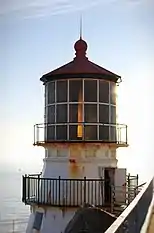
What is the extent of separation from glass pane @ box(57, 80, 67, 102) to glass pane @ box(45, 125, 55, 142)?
444mm

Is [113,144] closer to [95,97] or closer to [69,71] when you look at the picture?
[95,97]

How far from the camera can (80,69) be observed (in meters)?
7.29

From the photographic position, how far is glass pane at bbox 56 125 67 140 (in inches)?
284

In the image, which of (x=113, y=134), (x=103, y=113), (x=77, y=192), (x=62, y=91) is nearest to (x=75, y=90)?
(x=62, y=91)

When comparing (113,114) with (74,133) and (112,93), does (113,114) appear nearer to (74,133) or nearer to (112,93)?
(112,93)

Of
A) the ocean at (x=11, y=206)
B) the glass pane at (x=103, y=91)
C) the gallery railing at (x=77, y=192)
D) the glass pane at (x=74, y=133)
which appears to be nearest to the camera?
the gallery railing at (x=77, y=192)

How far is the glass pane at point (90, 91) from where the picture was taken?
720 cm

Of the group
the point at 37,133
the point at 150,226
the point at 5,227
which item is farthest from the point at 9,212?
the point at 150,226

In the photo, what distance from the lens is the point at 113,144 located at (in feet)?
24.0

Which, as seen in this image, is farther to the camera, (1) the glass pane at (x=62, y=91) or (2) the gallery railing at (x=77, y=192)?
(1) the glass pane at (x=62, y=91)

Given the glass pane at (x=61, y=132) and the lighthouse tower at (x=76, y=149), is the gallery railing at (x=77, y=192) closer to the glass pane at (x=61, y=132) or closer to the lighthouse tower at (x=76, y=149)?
the lighthouse tower at (x=76, y=149)

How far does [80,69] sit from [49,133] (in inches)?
41.3

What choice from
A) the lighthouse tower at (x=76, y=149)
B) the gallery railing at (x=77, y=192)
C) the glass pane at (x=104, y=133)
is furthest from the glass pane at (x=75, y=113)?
the gallery railing at (x=77, y=192)

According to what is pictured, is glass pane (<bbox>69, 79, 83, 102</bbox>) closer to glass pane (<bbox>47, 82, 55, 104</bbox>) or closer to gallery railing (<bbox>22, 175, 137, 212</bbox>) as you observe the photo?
glass pane (<bbox>47, 82, 55, 104</bbox>)
